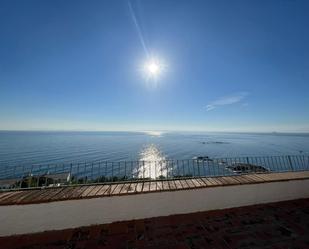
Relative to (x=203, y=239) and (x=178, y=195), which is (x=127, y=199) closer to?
(x=178, y=195)

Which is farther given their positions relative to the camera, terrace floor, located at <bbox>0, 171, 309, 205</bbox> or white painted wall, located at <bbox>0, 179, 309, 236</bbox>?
terrace floor, located at <bbox>0, 171, 309, 205</bbox>

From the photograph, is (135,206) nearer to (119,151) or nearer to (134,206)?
(134,206)

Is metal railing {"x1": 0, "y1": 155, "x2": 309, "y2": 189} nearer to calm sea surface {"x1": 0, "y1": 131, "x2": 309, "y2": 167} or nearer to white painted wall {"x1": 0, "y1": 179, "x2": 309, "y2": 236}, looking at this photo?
white painted wall {"x1": 0, "y1": 179, "x2": 309, "y2": 236}

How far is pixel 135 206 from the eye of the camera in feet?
10.0

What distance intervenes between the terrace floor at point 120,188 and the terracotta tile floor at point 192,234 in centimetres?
57

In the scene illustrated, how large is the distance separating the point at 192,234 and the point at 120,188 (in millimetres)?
1583

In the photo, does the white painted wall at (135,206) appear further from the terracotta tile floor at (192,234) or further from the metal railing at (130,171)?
the metal railing at (130,171)

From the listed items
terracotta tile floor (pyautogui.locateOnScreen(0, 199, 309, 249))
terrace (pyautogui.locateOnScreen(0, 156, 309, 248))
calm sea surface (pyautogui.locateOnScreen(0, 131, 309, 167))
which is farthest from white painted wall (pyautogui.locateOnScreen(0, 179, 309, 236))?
calm sea surface (pyautogui.locateOnScreen(0, 131, 309, 167))

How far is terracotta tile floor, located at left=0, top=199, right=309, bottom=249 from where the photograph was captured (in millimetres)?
2387

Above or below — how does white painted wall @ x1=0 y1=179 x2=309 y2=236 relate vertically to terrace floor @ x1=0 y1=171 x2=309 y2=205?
below

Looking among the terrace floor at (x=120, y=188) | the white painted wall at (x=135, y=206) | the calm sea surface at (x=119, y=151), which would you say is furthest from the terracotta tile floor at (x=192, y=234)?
the calm sea surface at (x=119, y=151)

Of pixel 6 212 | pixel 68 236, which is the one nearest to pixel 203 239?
pixel 68 236

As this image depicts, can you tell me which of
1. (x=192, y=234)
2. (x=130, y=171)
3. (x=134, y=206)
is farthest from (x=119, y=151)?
(x=192, y=234)

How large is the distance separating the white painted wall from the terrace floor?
0.29ft
